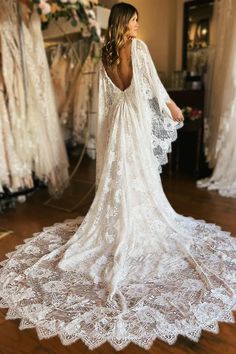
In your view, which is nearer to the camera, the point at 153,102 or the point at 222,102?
the point at 153,102

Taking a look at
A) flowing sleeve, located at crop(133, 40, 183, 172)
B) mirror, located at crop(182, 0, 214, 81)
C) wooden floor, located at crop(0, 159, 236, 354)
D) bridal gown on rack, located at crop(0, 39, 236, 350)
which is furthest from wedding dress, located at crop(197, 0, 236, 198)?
flowing sleeve, located at crop(133, 40, 183, 172)

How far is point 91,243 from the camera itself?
2014 mm

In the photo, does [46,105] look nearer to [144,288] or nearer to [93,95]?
[93,95]

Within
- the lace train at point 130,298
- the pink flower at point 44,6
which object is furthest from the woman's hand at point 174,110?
the pink flower at point 44,6

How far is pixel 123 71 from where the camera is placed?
1907 mm

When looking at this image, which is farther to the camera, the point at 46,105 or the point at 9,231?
the point at 46,105

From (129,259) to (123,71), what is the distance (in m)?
1.20

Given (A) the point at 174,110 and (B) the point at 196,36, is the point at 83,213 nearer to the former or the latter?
(A) the point at 174,110

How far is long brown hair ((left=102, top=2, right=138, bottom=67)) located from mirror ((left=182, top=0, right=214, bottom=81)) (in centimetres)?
219

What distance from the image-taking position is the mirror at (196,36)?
12.0 feet

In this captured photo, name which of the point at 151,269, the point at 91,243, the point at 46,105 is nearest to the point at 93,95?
the point at 46,105

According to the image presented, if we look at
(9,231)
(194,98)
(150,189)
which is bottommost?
(9,231)

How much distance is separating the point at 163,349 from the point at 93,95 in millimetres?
3293

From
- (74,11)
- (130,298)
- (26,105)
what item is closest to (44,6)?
(74,11)
